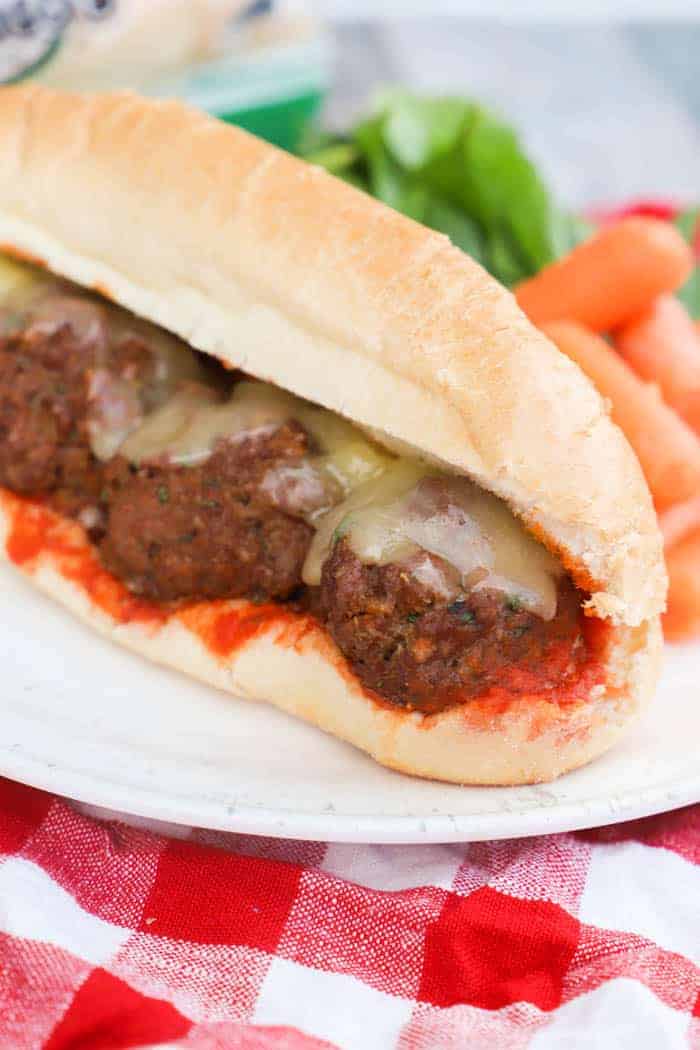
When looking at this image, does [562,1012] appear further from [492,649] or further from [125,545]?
[125,545]

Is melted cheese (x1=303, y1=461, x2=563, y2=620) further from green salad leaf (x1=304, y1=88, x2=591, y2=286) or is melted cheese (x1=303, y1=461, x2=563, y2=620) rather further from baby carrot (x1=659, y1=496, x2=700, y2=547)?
green salad leaf (x1=304, y1=88, x2=591, y2=286)


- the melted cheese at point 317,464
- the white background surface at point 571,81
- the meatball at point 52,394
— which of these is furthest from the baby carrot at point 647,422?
the white background surface at point 571,81

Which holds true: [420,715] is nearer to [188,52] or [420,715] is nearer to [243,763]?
[243,763]

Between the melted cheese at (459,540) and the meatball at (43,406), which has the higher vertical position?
the melted cheese at (459,540)

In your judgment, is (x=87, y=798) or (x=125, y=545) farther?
(x=125, y=545)

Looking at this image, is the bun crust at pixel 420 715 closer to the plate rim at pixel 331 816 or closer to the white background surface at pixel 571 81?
the plate rim at pixel 331 816

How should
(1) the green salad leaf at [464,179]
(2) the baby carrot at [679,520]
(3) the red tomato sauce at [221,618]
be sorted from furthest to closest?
(1) the green salad leaf at [464,179] → (2) the baby carrot at [679,520] → (3) the red tomato sauce at [221,618]

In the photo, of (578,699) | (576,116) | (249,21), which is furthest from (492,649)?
(576,116)
